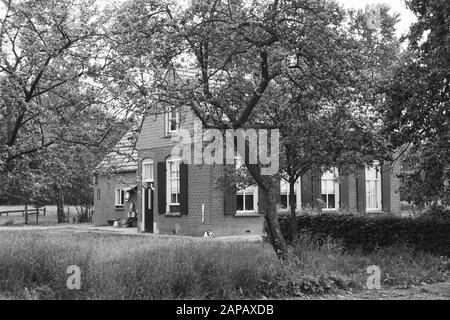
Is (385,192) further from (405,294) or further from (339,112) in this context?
(405,294)

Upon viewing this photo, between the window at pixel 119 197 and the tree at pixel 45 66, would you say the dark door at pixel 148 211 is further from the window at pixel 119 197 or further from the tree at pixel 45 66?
the tree at pixel 45 66

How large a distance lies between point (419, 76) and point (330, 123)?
6.41ft

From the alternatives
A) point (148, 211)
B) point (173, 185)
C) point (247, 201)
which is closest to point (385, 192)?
point (247, 201)

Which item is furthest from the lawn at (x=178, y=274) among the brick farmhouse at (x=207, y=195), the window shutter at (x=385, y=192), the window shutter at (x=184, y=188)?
the window shutter at (x=385, y=192)

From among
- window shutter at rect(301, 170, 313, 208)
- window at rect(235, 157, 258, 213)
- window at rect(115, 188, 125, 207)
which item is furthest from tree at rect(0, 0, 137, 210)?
window at rect(115, 188, 125, 207)

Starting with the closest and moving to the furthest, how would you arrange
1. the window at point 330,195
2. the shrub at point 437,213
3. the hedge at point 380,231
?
the shrub at point 437,213 < the hedge at point 380,231 < the window at point 330,195

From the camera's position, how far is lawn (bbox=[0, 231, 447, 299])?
329 inches

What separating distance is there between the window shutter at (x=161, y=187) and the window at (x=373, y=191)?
9.61m

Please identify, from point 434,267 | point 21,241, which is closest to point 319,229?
point 434,267

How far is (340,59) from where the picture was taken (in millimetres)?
9984

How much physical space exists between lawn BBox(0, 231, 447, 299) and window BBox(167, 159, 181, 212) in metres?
13.3

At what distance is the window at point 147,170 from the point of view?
86.6 feet

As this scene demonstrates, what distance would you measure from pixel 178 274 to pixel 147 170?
18.2 m

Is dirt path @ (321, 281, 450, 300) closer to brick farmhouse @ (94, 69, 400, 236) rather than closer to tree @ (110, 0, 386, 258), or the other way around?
tree @ (110, 0, 386, 258)
